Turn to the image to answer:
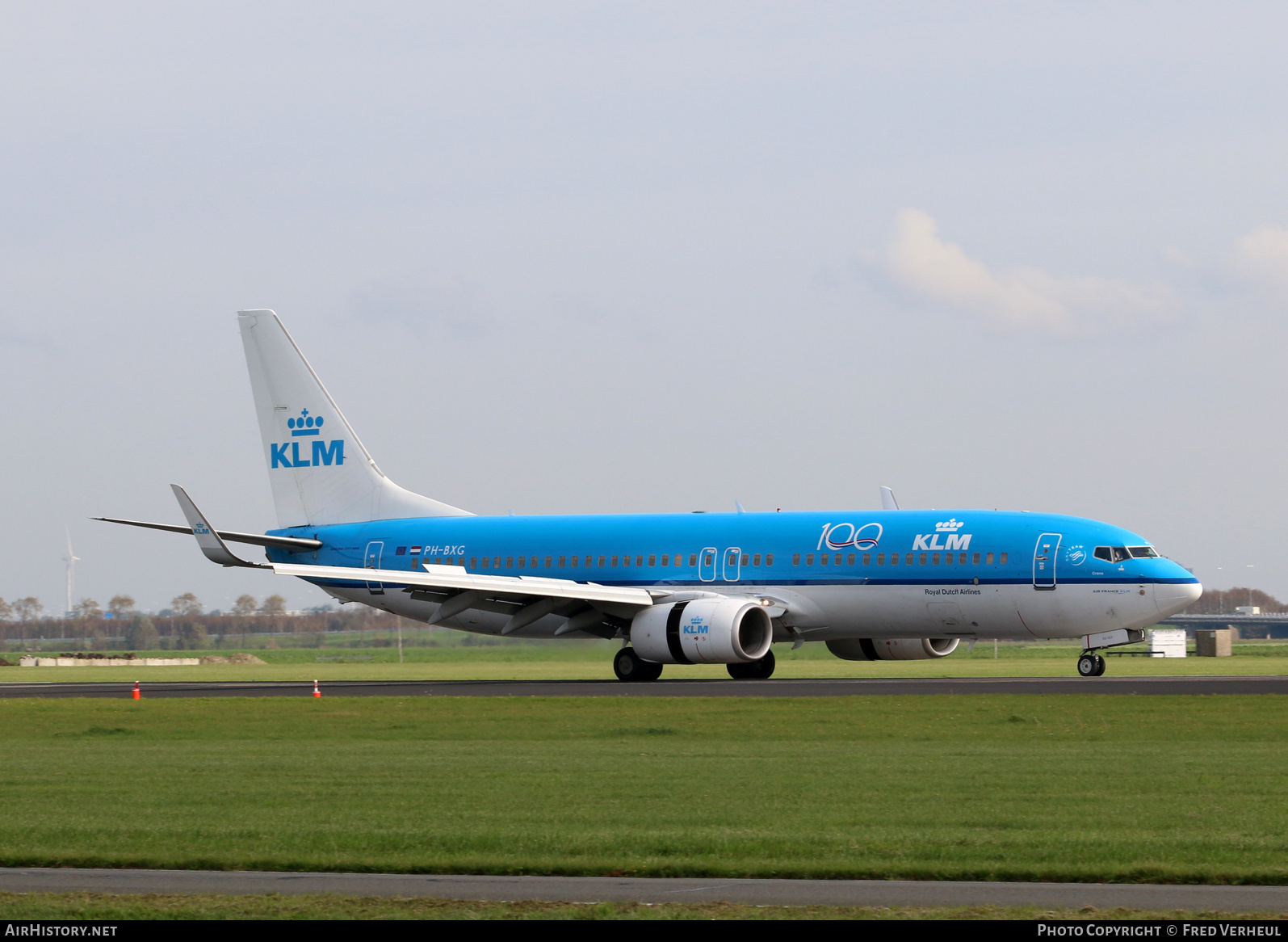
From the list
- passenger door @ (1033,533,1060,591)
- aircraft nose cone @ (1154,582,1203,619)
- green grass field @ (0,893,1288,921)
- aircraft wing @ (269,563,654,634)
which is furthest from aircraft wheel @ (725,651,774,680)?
Answer: green grass field @ (0,893,1288,921)

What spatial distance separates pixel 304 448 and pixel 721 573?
55.1 ft

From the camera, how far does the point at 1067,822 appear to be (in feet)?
52.4

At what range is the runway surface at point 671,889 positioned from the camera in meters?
11.9

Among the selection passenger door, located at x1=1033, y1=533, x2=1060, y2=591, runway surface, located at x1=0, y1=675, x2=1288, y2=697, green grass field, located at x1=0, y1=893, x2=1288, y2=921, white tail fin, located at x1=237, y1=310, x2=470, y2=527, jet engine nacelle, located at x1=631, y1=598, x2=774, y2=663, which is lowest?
green grass field, located at x1=0, y1=893, x2=1288, y2=921

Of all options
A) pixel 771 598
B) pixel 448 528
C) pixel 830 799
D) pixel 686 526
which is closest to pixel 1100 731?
pixel 830 799

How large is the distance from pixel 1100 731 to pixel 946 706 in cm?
574

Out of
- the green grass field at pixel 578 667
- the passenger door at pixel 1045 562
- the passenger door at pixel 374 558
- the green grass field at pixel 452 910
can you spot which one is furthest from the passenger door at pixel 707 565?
the green grass field at pixel 452 910

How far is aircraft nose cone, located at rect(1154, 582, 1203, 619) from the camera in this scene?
4150cm

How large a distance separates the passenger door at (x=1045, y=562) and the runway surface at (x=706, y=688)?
239cm

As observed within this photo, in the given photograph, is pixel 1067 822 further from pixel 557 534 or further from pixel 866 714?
pixel 557 534

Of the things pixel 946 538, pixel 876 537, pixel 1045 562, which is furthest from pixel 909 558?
pixel 1045 562

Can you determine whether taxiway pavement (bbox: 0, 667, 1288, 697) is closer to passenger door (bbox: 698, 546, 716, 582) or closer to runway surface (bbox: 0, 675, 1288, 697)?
runway surface (bbox: 0, 675, 1288, 697)

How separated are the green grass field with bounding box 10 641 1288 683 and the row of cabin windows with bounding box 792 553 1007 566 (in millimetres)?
3662

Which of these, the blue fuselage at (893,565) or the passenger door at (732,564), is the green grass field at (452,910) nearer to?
the blue fuselage at (893,565)
